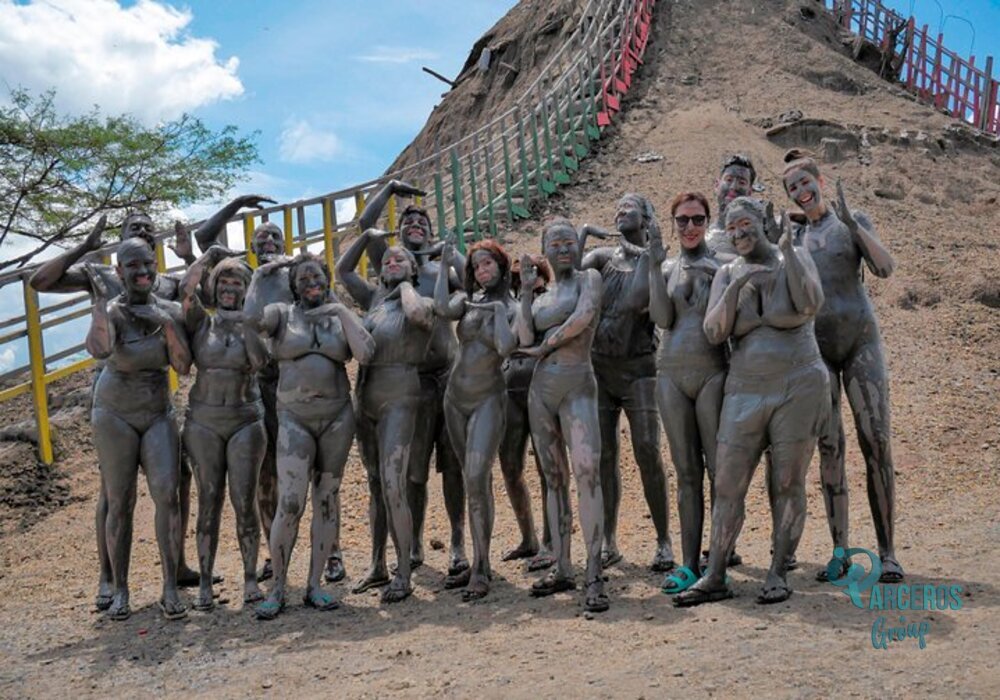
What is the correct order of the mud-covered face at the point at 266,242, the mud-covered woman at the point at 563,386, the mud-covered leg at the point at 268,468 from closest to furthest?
the mud-covered woman at the point at 563,386 < the mud-covered leg at the point at 268,468 < the mud-covered face at the point at 266,242

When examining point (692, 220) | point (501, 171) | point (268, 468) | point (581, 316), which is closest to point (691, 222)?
point (692, 220)

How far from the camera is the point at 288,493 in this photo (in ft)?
21.7

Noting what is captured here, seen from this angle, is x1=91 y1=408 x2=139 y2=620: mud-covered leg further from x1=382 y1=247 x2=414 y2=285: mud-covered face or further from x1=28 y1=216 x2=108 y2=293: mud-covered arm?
x1=382 y1=247 x2=414 y2=285: mud-covered face

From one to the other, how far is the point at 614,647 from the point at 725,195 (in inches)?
117

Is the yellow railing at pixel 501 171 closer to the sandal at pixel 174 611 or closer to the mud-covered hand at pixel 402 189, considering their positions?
the mud-covered hand at pixel 402 189

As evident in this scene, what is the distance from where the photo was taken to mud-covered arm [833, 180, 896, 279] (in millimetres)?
6340

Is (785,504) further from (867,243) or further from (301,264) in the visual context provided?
(301,264)

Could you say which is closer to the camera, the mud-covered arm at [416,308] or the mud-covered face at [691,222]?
the mud-covered face at [691,222]

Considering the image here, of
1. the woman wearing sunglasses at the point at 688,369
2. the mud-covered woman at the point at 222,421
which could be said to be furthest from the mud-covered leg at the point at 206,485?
the woman wearing sunglasses at the point at 688,369

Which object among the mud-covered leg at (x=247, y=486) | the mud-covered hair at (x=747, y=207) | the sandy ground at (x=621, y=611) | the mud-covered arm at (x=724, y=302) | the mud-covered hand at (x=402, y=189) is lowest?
the sandy ground at (x=621, y=611)

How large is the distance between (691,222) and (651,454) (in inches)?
59.4

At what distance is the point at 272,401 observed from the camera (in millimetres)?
7570

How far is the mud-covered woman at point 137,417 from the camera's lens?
6.85m

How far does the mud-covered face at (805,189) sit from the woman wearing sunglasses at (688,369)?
55 cm
